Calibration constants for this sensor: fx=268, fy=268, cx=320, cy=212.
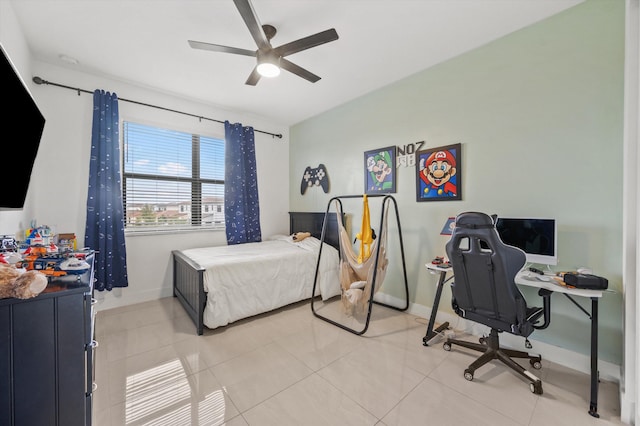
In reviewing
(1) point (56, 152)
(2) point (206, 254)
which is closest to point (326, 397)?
Answer: (2) point (206, 254)

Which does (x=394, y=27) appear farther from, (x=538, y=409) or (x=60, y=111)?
(x=60, y=111)

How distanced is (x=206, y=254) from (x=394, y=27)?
3.00m

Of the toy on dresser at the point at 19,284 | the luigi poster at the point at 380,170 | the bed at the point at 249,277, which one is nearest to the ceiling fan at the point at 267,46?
the luigi poster at the point at 380,170

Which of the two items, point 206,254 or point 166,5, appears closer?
point 166,5

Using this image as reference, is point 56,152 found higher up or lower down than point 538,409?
higher up

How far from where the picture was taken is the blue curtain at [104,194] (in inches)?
117

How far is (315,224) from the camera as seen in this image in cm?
409

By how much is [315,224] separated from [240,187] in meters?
1.27

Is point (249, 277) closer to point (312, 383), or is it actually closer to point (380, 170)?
point (312, 383)

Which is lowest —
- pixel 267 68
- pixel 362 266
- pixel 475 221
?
pixel 362 266

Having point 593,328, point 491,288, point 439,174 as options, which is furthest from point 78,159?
point 593,328

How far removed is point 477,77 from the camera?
250 cm

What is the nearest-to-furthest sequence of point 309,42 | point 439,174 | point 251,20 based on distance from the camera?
point 251,20
point 309,42
point 439,174

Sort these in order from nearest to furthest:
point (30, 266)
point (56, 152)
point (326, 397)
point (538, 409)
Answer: point (30, 266)
point (538, 409)
point (326, 397)
point (56, 152)
